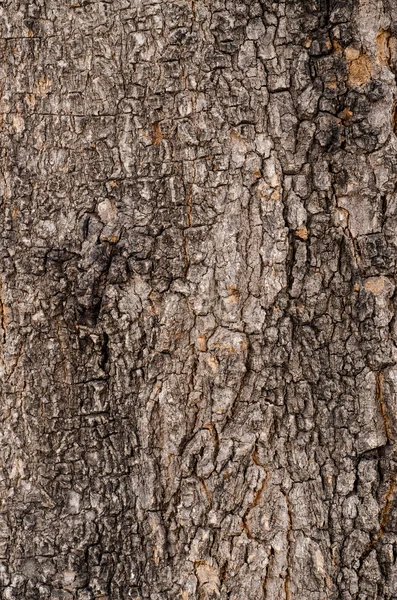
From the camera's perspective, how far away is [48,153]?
1.82 metres

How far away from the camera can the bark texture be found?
1.75 metres

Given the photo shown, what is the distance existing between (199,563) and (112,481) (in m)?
0.31

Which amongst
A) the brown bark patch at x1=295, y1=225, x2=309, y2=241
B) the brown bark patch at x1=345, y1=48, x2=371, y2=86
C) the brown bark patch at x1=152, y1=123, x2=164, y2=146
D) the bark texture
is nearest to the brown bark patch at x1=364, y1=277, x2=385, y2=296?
the bark texture

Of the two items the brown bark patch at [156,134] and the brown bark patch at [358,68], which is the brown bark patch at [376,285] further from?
the brown bark patch at [156,134]

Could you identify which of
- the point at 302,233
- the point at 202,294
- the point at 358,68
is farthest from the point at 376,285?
the point at 358,68

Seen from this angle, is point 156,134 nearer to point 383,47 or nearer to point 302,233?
point 302,233

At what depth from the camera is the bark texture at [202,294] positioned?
1745 mm

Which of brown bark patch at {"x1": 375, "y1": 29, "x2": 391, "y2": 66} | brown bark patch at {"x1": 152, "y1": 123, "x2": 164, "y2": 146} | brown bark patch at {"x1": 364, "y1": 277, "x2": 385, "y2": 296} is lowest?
brown bark patch at {"x1": 364, "y1": 277, "x2": 385, "y2": 296}

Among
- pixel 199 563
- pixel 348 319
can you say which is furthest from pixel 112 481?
pixel 348 319

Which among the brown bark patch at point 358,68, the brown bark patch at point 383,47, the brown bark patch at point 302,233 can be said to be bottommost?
the brown bark patch at point 302,233

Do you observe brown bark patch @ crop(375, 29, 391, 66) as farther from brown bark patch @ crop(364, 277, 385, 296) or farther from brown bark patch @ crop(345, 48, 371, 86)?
brown bark patch @ crop(364, 277, 385, 296)

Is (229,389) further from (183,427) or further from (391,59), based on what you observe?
(391,59)

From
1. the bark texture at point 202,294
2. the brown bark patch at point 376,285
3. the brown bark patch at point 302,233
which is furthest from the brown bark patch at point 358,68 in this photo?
the brown bark patch at point 376,285

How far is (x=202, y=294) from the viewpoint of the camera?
1782 mm
